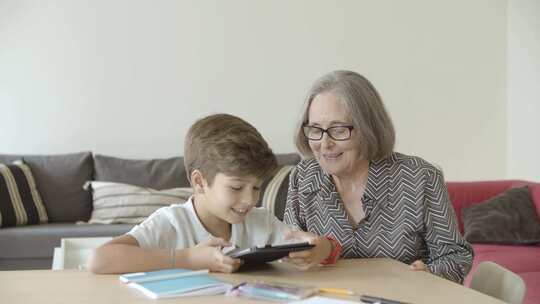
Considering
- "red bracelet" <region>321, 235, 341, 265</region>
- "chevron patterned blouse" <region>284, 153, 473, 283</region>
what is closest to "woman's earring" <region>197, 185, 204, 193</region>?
"red bracelet" <region>321, 235, 341, 265</region>

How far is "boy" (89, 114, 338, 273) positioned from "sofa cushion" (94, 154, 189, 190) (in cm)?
261

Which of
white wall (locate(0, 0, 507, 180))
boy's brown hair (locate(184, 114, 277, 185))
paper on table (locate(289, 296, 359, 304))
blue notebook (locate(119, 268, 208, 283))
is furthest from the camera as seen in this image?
white wall (locate(0, 0, 507, 180))

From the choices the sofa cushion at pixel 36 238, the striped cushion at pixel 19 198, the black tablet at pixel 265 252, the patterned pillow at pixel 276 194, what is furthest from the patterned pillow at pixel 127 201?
the black tablet at pixel 265 252

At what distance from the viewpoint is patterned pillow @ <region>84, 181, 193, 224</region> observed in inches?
163

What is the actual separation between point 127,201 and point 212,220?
97.3 inches

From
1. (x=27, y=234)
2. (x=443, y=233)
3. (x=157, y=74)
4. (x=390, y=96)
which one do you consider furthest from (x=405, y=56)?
(x=443, y=233)

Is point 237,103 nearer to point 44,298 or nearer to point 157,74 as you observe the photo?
point 157,74

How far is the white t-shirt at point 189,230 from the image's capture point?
65.9 inches

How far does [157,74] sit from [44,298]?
352 centimetres

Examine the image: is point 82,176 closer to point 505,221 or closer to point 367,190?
point 505,221

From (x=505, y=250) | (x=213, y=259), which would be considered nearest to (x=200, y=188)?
(x=213, y=259)

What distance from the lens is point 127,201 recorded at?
415 cm

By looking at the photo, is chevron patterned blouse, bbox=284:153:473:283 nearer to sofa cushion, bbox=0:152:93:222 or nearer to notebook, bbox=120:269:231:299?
notebook, bbox=120:269:231:299

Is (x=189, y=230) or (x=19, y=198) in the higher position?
(x=189, y=230)
